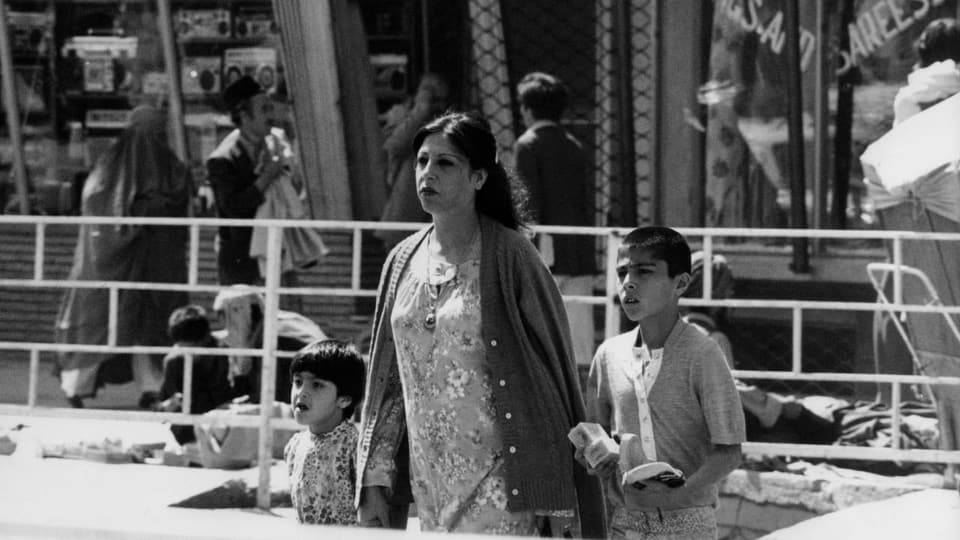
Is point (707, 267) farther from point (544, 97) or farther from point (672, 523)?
point (672, 523)

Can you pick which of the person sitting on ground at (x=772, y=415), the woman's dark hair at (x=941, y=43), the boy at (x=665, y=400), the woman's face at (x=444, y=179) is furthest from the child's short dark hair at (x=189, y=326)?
the boy at (x=665, y=400)

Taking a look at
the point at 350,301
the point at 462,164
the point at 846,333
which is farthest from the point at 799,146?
the point at 462,164

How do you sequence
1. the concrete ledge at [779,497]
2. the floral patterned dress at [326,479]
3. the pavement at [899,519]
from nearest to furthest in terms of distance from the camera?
the pavement at [899,519]
the floral patterned dress at [326,479]
the concrete ledge at [779,497]

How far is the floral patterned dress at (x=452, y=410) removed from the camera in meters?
3.99

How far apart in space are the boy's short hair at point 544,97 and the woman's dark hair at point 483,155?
3.74m

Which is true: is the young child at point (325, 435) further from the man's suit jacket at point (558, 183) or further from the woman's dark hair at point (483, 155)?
the man's suit jacket at point (558, 183)

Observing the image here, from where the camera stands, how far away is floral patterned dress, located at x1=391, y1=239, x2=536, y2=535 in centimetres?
399

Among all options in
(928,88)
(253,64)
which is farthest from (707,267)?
(253,64)

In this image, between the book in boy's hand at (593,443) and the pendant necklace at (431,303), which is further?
the pendant necklace at (431,303)

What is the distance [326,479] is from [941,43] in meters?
4.20

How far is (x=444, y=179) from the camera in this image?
414 centimetres

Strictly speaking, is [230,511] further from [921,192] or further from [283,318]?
[921,192]

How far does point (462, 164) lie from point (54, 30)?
7.45m

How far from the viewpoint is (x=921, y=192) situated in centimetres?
701
